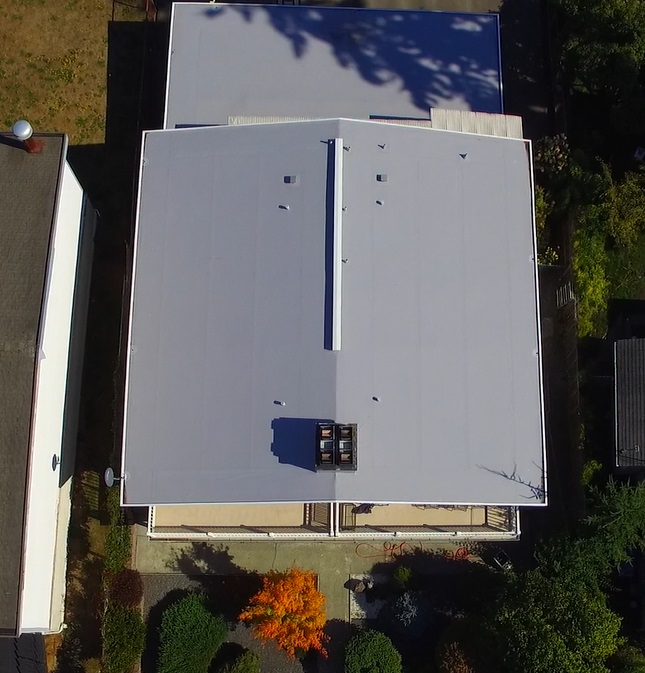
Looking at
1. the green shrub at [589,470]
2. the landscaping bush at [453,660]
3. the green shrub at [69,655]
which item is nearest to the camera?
the landscaping bush at [453,660]

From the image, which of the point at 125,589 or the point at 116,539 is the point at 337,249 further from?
the point at 125,589

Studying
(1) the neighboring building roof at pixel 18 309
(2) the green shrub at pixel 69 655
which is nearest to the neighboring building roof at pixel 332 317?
(1) the neighboring building roof at pixel 18 309

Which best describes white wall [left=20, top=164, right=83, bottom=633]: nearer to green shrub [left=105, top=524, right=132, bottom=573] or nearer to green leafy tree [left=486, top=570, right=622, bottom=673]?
green shrub [left=105, top=524, right=132, bottom=573]

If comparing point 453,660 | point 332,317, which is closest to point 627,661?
point 453,660

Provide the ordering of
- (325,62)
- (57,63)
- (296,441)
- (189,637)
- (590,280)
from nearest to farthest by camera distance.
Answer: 1. (296,441)
2. (189,637)
3. (590,280)
4. (325,62)
5. (57,63)

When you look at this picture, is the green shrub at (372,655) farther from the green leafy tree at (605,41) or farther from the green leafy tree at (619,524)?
the green leafy tree at (605,41)

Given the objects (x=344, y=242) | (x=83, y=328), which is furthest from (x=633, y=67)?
(x=83, y=328)
